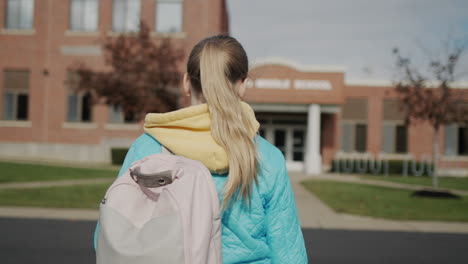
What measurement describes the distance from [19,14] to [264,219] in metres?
29.2

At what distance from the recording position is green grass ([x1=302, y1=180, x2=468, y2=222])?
972cm

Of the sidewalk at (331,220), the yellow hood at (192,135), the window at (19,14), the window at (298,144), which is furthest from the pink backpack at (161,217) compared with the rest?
the window at (19,14)

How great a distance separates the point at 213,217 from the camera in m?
1.51

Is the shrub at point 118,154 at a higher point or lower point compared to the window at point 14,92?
lower

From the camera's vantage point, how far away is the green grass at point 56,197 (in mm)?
9935

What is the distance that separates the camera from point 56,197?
11.1 m

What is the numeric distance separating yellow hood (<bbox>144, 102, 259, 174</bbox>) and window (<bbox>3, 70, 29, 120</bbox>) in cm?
2768

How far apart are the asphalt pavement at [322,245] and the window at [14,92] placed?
20688mm

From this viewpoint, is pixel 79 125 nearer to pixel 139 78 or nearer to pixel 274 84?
pixel 274 84

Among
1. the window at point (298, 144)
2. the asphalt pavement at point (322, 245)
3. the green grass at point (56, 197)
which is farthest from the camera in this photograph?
the window at point (298, 144)

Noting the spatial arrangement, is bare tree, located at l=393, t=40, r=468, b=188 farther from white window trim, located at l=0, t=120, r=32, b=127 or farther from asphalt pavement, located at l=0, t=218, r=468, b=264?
white window trim, located at l=0, t=120, r=32, b=127

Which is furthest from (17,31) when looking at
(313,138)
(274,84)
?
(313,138)

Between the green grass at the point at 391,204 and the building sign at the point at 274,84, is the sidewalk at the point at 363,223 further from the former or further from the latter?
the building sign at the point at 274,84

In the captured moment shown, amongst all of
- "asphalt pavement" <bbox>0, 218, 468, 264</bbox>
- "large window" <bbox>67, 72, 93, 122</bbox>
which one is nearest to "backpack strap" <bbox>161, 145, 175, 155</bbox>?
"asphalt pavement" <bbox>0, 218, 468, 264</bbox>
